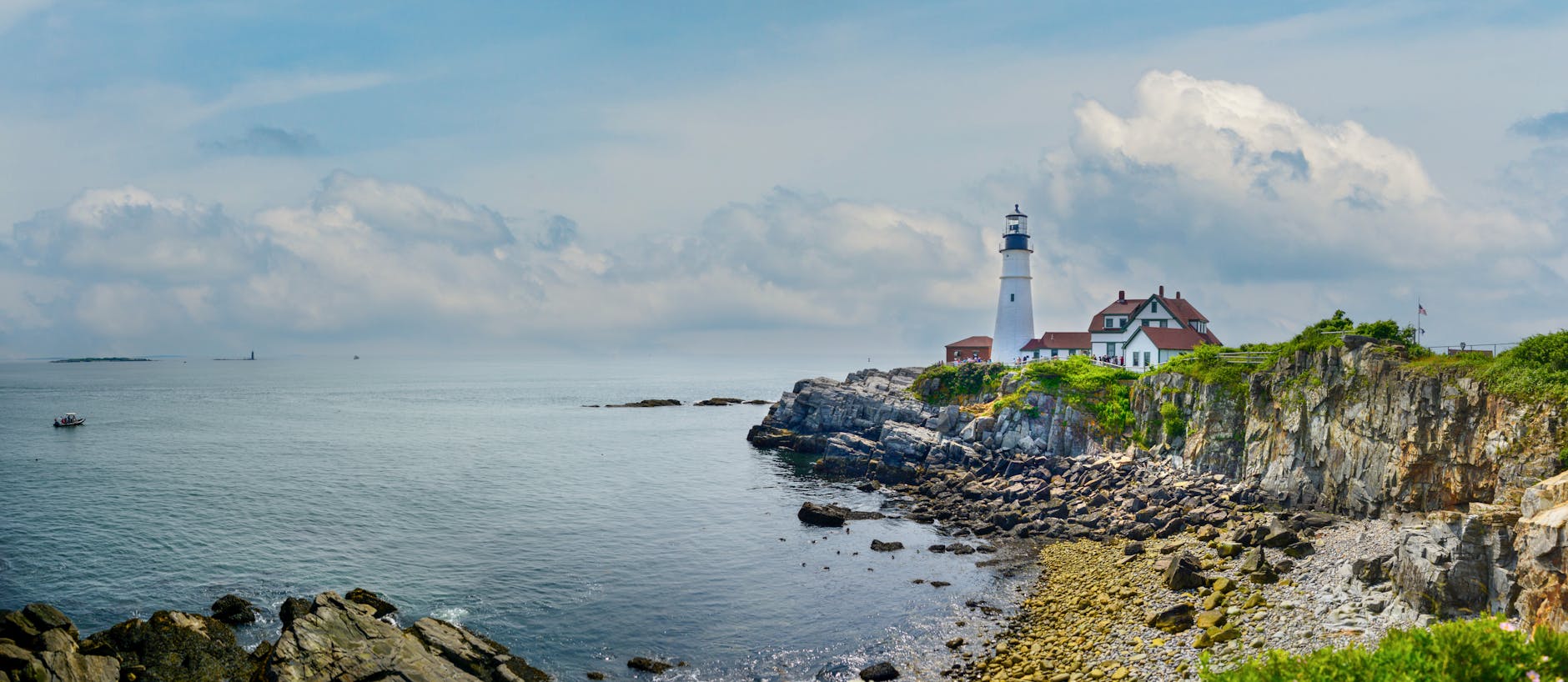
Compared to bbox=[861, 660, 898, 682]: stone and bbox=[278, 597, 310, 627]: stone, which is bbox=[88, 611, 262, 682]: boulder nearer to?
bbox=[278, 597, 310, 627]: stone

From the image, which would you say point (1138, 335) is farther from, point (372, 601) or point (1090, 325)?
point (372, 601)

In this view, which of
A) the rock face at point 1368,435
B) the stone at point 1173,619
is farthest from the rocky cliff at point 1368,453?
the stone at point 1173,619

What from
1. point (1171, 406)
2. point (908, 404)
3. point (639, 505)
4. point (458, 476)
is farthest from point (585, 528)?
point (908, 404)

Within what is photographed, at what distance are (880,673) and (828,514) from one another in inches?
834

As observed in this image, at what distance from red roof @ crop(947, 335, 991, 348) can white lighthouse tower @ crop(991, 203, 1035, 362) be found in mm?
18791

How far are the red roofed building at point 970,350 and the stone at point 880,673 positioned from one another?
81.0 metres

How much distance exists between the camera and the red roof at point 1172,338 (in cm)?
7181

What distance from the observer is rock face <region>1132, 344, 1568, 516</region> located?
1141 inches

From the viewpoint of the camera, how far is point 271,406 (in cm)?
13025

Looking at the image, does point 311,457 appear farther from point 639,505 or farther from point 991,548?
point 991,548

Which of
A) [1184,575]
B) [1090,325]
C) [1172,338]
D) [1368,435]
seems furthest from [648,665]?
[1090,325]

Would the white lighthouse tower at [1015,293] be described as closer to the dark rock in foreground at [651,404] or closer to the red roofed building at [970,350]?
the red roofed building at [970,350]

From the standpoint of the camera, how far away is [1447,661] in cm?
1295

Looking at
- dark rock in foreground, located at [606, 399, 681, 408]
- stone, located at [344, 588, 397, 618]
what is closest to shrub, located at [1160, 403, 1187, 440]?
stone, located at [344, 588, 397, 618]
